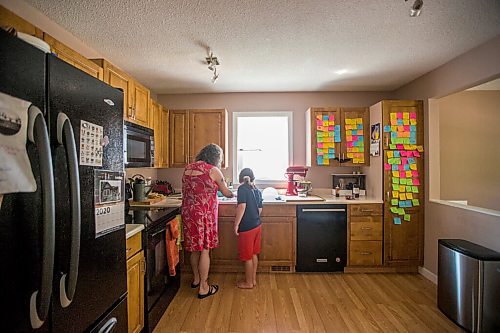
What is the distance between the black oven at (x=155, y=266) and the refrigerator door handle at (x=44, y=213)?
3.95ft

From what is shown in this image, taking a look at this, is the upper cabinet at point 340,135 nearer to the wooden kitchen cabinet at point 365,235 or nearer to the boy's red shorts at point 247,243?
the wooden kitchen cabinet at point 365,235

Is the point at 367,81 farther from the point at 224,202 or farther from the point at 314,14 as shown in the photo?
the point at 224,202

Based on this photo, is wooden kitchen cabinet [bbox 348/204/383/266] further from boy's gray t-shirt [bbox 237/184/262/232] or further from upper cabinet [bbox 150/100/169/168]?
upper cabinet [bbox 150/100/169/168]

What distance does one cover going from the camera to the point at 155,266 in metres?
2.26

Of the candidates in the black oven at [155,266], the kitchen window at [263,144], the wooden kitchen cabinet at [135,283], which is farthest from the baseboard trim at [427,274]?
the wooden kitchen cabinet at [135,283]

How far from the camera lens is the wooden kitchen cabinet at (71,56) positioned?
1.57m

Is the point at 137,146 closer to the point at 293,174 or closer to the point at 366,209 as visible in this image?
the point at 293,174

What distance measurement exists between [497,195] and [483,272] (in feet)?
6.63

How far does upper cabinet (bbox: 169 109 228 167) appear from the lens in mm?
3797

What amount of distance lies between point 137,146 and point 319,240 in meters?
2.36

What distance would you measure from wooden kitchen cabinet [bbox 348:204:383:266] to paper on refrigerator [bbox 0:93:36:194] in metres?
3.28

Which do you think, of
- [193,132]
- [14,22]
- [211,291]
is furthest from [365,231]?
[14,22]

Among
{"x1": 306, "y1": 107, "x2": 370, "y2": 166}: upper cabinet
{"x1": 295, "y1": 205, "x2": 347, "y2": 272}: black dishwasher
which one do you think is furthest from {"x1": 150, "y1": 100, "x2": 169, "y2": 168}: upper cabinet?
{"x1": 306, "y1": 107, "x2": 370, "y2": 166}: upper cabinet

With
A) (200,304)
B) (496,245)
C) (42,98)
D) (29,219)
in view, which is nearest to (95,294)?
(29,219)
